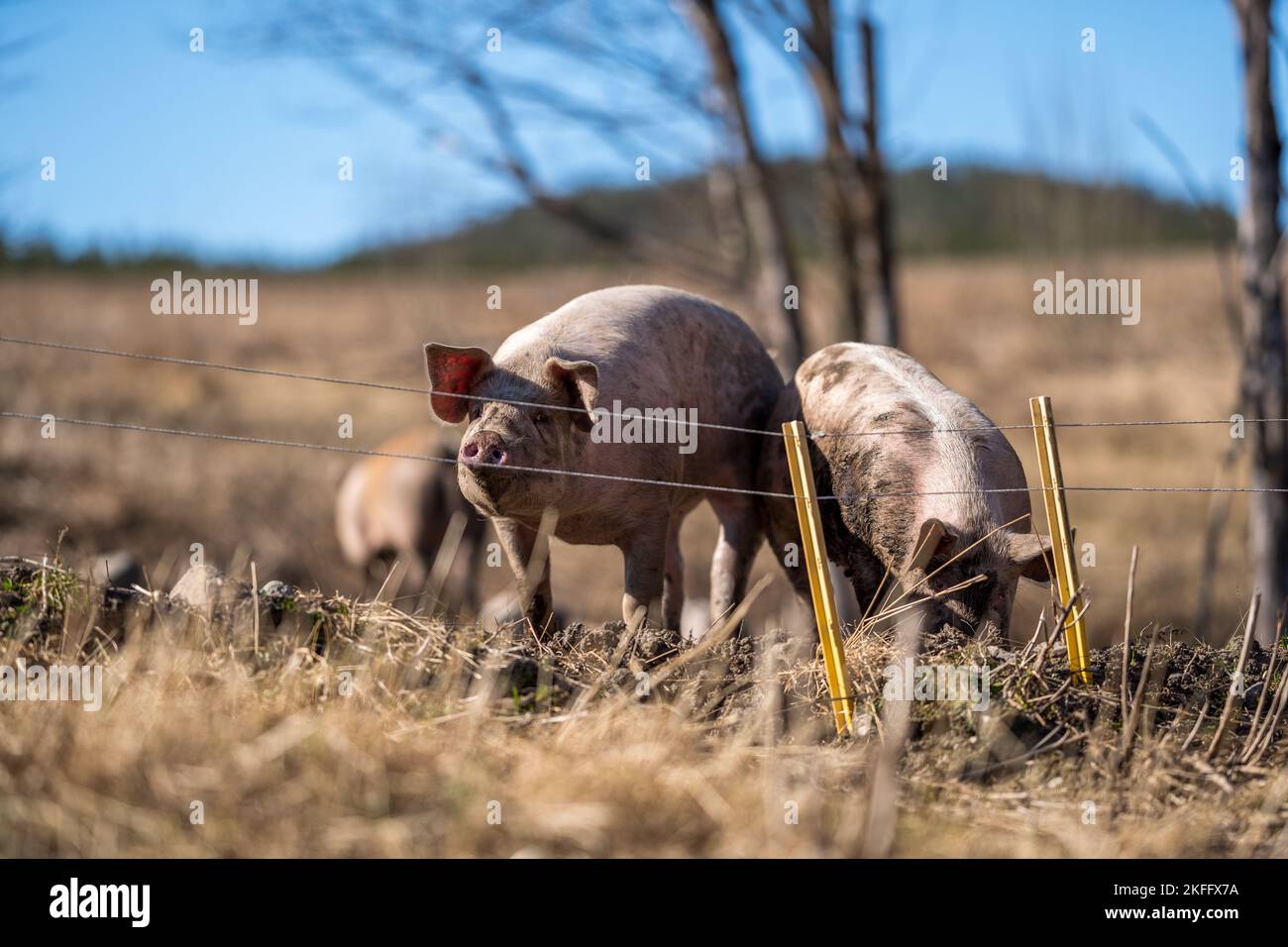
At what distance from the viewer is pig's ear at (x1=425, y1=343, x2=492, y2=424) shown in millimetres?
4750

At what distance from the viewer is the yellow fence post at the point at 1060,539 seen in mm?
4547

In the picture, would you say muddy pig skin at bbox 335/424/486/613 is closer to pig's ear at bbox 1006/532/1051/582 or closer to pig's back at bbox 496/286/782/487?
pig's back at bbox 496/286/782/487

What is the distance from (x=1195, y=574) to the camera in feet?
45.5

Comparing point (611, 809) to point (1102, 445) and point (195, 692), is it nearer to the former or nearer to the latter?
point (195, 692)

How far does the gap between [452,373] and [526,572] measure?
0.98 m

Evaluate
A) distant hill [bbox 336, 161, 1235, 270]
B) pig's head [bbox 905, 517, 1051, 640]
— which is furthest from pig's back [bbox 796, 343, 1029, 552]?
distant hill [bbox 336, 161, 1235, 270]

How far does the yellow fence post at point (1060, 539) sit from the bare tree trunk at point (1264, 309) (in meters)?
3.94

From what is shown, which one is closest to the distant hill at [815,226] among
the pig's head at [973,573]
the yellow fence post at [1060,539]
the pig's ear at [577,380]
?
the yellow fence post at [1060,539]

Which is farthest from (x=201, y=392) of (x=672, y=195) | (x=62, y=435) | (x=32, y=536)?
(x=672, y=195)

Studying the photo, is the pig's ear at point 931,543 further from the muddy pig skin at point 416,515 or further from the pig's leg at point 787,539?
the muddy pig skin at point 416,515

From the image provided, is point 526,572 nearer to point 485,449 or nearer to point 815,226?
point 485,449

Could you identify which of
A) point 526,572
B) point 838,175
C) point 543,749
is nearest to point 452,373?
point 526,572

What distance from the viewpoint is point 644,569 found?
5.27 metres
